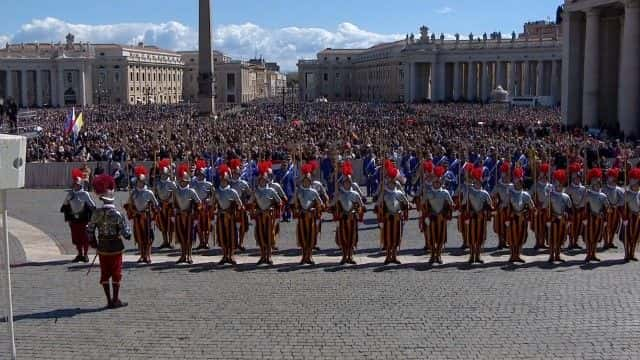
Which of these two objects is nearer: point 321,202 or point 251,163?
point 321,202

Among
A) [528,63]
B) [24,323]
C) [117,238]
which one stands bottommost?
[24,323]

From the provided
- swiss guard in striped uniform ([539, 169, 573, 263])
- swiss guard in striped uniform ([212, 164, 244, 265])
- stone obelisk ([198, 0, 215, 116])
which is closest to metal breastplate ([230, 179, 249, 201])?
swiss guard in striped uniform ([212, 164, 244, 265])

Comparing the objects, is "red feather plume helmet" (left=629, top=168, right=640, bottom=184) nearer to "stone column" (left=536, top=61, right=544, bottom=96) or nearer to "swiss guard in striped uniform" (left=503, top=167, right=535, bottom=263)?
"swiss guard in striped uniform" (left=503, top=167, right=535, bottom=263)

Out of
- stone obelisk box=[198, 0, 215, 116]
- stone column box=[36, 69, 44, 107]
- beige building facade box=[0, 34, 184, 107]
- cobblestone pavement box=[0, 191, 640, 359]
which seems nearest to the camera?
cobblestone pavement box=[0, 191, 640, 359]

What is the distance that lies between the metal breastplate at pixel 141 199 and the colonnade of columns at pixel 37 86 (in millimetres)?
121119

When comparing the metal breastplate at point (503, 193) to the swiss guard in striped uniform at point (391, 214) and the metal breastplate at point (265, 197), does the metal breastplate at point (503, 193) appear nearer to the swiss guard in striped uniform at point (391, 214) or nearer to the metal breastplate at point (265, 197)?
the swiss guard in striped uniform at point (391, 214)

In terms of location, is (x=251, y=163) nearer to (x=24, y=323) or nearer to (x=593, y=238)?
(x=593, y=238)

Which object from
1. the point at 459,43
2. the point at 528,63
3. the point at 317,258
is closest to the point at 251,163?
the point at 317,258

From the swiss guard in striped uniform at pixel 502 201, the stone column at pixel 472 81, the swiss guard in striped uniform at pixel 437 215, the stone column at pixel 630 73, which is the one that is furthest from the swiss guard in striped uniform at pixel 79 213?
the stone column at pixel 472 81

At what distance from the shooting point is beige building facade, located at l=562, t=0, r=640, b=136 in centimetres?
3603

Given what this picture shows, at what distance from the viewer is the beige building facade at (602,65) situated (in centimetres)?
3603

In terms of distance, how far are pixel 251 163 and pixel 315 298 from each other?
9.26m

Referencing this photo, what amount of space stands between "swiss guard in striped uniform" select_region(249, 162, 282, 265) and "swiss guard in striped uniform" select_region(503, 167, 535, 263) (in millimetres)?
3986

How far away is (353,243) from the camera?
1386 cm
